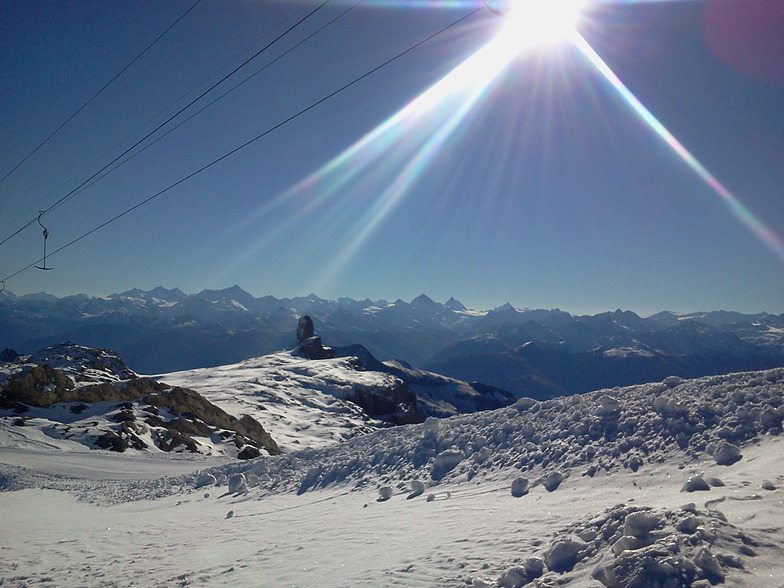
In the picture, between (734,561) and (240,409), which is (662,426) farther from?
(240,409)

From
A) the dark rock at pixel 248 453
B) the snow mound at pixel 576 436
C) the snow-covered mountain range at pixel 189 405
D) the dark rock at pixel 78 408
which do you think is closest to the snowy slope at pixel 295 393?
the snow-covered mountain range at pixel 189 405

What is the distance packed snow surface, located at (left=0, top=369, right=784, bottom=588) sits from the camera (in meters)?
6.05

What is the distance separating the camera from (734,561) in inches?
210

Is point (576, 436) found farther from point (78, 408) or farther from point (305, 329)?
point (305, 329)

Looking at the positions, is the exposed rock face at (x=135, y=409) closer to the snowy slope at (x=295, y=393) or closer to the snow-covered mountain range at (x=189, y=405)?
the snow-covered mountain range at (x=189, y=405)

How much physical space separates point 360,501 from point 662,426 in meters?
7.30

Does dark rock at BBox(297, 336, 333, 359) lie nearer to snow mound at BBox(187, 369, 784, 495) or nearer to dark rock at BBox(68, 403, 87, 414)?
dark rock at BBox(68, 403, 87, 414)

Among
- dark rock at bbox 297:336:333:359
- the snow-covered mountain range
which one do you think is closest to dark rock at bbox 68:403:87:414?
the snow-covered mountain range

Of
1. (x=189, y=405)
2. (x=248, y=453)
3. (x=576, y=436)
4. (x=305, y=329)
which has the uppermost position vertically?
(x=305, y=329)

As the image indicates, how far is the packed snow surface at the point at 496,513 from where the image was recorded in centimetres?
605

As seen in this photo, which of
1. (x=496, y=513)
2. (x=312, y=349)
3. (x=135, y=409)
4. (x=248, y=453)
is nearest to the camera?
(x=496, y=513)

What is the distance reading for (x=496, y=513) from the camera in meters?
9.15

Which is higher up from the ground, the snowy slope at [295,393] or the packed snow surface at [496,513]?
the snowy slope at [295,393]

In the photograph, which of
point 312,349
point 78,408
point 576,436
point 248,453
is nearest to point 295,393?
point 312,349
